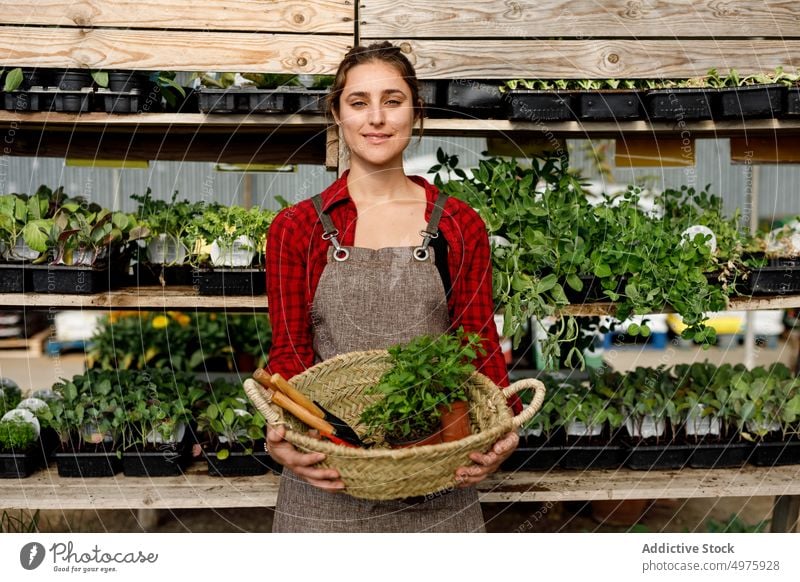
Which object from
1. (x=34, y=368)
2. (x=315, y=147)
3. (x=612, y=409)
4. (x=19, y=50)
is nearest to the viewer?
(x=19, y=50)

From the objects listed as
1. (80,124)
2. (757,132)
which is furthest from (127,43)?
(757,132)

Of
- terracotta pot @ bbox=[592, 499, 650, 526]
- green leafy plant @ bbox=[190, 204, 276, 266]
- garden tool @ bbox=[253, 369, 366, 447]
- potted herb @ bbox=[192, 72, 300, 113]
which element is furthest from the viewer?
terracotta pot @ bbox=[592, 499, 650, 526]

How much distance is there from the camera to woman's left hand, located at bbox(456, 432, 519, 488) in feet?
5.44

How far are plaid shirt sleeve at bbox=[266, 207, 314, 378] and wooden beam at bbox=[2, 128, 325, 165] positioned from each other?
46.8 inches

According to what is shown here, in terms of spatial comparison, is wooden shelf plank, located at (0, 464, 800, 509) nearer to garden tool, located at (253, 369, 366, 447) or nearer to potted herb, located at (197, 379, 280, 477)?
potted herb, located at (197, 379, 280, 477)

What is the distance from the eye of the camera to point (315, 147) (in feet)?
10.5

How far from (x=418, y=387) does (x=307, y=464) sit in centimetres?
29

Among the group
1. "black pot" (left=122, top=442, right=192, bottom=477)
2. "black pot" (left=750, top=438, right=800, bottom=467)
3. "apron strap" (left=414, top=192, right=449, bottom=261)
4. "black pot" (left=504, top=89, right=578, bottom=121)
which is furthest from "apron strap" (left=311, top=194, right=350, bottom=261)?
"black pot" (left=750, top=438, right=800, bottom=467)

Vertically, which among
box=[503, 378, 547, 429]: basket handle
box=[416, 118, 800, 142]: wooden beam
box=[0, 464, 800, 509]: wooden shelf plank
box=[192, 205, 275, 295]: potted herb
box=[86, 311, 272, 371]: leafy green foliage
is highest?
box=[416, 118, 800, 142]: wooden beam

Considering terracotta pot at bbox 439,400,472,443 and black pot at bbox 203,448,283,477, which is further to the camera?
black pot at bbox 203,448,283,477

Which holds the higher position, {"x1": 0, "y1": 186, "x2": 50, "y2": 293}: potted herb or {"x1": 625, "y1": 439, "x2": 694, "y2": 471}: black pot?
{"x1": 0, "y1": 186, "x2": 50, "y2": 293}: potted herb

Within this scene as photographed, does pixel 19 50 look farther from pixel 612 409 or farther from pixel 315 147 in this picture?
pixel 612 409

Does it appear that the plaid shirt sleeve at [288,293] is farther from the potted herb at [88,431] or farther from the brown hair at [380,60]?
the potted herb at [88,431]
